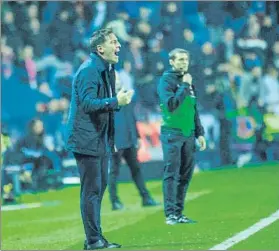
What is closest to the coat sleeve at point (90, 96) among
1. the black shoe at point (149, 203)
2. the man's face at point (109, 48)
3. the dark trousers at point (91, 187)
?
the man's face at point (109, 48)

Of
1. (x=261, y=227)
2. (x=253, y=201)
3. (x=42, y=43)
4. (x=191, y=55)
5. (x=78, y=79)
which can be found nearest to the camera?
(x=78, y=79)

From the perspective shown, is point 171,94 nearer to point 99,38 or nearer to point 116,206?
point 99,38

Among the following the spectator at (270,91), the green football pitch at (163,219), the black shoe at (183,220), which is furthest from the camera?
the spectator at (270,91)

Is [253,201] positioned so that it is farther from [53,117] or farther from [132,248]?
[53,117]

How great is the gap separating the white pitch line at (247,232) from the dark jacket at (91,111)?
3.53ft

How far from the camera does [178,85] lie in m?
9.27

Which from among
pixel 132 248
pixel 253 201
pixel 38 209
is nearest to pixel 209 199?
pixel 253 201

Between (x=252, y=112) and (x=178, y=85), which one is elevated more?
(x=178, y=85)

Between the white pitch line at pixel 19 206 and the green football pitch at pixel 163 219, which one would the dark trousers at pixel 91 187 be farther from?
the white pitch line at pixel 19 206

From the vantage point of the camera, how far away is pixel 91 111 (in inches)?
303

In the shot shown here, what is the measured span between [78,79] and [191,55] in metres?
7.59

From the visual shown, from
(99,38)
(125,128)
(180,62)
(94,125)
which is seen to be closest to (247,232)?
(180,62)

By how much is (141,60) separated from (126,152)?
418 cm

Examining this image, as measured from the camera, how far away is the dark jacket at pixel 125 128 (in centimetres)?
1134
